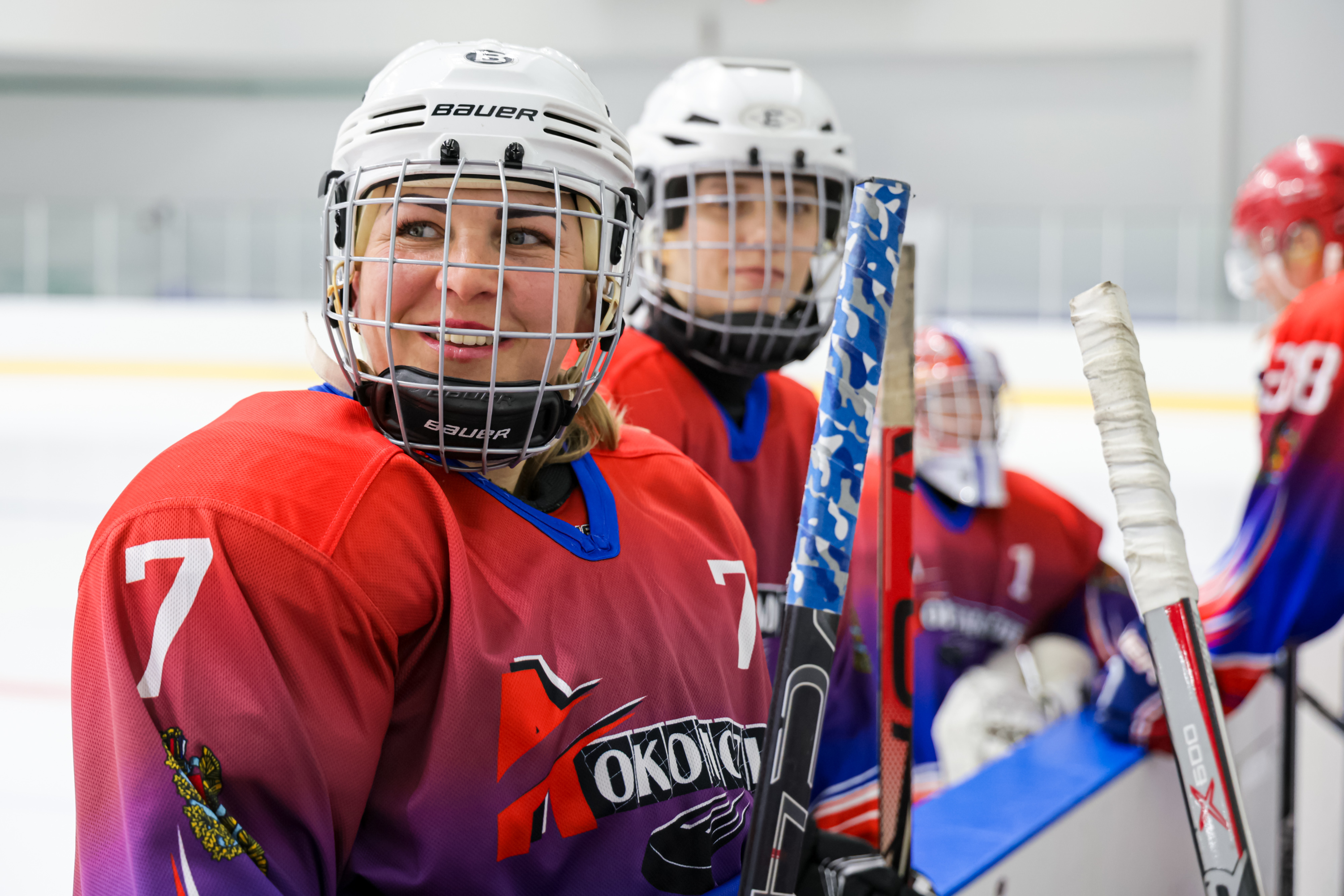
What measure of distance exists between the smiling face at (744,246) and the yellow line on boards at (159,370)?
24.2ft

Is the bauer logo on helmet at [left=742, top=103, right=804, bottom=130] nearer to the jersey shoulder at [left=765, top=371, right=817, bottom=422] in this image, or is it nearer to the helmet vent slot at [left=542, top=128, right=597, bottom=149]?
the jersey shoulder at [left=765, top=371, right=817, bottom=422]

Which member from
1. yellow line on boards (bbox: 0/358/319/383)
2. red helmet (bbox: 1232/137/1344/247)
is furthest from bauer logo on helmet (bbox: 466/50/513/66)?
yellow line on boards (bbox: 0/358/319/383)

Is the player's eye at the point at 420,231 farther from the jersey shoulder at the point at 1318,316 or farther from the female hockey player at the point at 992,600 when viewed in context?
the jersey shoulder at the point at 1318,316

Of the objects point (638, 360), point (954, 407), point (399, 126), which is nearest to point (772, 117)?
point (638, 360)

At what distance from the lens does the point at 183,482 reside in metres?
0.78

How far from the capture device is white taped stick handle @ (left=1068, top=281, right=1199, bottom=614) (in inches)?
26.5

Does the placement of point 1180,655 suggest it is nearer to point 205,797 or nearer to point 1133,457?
point 1133,457

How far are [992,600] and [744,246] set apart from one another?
1.20 metres

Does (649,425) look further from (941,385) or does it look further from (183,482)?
(941,385)

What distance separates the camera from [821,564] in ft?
2.31

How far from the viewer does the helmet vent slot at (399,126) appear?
92 centimetres

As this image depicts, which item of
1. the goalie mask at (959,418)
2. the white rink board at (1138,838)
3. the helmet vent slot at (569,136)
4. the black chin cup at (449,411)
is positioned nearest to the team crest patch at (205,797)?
the black chin cup at (449,411)

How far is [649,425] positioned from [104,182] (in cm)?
1300

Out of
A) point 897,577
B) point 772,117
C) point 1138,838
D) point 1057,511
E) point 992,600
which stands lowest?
point 1138,838
